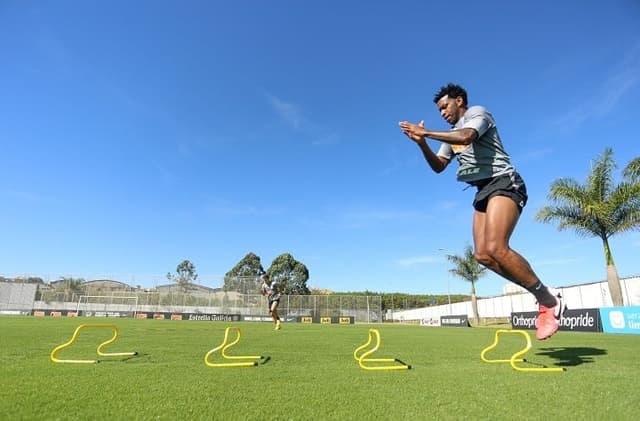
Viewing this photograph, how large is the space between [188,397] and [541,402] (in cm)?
224

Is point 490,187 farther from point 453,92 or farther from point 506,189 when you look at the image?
point 453,92

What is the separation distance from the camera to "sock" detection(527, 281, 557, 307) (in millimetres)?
3695

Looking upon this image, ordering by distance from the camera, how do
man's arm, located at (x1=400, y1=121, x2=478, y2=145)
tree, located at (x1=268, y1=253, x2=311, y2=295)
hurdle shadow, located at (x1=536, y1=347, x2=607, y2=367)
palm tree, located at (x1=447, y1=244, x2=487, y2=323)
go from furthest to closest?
tree, located at (x1=268, y1=253, x2=311, y2=295)
palm tree, located at (x1=447, y1=244, x2=487, y2=323)
hurdle shadow, located at (x1=536, y1=347, x2=607, y2=367)
man's arm, located at (x1=400, y1=121, x2=478, y2=145)

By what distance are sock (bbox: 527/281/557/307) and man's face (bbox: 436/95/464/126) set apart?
1958mm

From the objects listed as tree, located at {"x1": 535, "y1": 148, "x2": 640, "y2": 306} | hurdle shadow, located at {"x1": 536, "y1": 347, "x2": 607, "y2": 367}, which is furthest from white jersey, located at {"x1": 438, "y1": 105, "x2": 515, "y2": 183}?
tree, located at {"x1": 535, "y1": 148, "x2": 640, "y2": 306}

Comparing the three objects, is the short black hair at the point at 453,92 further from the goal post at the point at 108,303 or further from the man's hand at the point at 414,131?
the goal post at the point at 108,303

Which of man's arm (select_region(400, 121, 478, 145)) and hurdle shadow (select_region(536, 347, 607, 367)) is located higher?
man's arm (select_region(400, 121, 478, 145))

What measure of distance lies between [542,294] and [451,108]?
220 cm

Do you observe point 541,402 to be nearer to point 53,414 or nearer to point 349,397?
point 349,397

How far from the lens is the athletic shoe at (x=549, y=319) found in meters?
3.78

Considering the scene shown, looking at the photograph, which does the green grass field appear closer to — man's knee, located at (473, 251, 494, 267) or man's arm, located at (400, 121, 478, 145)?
man's knee, located at (473, 251, 494, 267)

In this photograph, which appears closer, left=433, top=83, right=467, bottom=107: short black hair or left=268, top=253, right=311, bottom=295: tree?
left=433, top=83, right=467, bottom=107: short black hair

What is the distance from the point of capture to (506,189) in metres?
3.59

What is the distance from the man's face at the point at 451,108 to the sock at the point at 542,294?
196 centimetres
